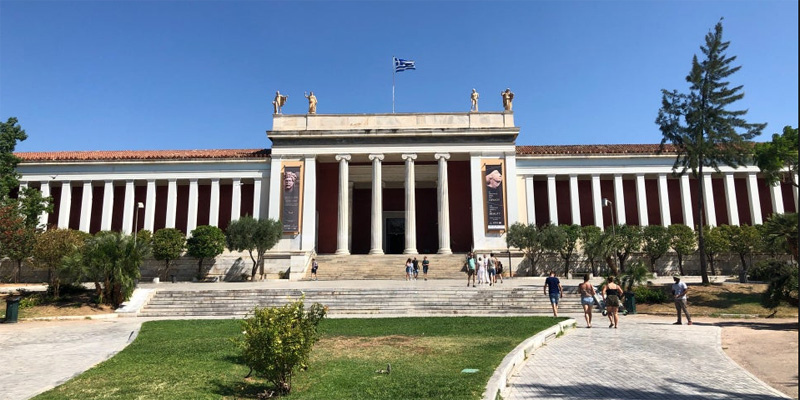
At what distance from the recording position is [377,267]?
29.4m

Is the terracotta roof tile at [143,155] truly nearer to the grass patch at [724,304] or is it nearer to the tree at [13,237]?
the tree at [13,237]

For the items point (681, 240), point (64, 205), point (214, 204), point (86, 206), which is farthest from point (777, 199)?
point (64, 205)

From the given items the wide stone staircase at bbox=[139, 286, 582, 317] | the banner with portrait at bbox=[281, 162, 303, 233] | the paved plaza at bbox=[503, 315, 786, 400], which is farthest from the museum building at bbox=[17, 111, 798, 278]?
the paved plaza at bbox=[503, 315, 786, 400]

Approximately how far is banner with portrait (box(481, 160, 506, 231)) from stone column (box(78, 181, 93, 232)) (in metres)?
28.2

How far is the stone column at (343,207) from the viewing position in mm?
32688

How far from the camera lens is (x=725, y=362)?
8422mm

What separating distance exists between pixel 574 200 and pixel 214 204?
25971 millimetres

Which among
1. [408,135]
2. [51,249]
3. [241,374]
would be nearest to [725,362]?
[241,374]

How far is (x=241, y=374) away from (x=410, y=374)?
2.90m

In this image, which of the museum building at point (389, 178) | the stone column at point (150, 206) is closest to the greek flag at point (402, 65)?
the museum building at point (389, 178)

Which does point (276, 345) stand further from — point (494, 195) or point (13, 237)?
point (494, 195)

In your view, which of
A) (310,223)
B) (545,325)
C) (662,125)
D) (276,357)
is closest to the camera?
(276,357)

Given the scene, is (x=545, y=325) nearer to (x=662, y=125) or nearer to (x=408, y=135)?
(x=662, y=125)

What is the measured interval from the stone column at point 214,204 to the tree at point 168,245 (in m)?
4.20
